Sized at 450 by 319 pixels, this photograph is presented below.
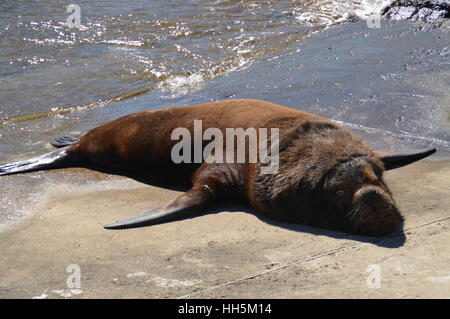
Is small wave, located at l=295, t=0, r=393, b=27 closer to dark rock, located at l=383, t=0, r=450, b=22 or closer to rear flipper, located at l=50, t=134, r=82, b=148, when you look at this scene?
dark rock, located at l=383, t=0, r=450, b=22

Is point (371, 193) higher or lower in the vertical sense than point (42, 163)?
higher

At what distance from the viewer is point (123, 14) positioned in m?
15.4

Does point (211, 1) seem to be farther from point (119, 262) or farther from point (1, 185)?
point (119, 262)

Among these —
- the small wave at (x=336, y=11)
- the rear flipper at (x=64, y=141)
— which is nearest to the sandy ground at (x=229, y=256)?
the rear flipper at (x=64, y=141)

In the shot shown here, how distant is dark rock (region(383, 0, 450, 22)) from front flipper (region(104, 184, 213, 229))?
22.4 ft

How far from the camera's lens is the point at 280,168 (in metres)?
5.14

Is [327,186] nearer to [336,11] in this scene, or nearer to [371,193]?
[371,193]

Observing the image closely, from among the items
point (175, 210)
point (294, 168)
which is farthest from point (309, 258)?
point (175, 210)

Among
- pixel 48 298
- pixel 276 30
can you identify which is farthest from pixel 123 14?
pixel 48 298

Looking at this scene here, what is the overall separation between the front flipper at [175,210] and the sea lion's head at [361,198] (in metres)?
1.11

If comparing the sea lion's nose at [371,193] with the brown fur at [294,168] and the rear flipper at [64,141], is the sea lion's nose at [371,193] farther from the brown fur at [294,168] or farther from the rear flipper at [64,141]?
the rear flipper at [64,141]

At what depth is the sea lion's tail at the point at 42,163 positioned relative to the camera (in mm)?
6719

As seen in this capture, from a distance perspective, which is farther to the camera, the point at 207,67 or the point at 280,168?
the point at 207,67

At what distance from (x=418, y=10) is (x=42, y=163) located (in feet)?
23.6
